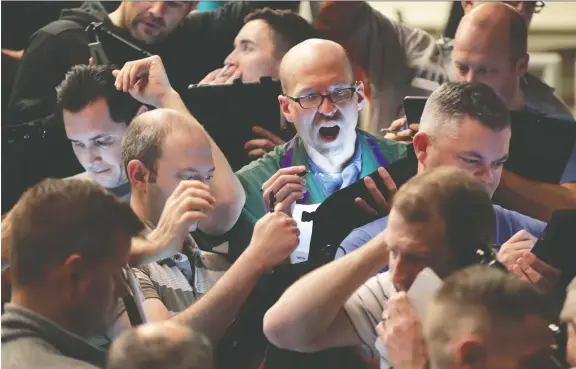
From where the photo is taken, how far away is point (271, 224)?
176 centimetres

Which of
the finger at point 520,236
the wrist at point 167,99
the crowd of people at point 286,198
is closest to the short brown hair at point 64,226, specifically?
the crowd of people at point 286,198

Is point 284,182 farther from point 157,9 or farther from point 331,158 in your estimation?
point 157,9

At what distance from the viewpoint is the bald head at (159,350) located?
55.0 inches

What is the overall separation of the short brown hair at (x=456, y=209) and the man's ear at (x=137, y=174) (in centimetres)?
47

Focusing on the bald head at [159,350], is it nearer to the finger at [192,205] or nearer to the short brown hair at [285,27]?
the finger at [192,205]

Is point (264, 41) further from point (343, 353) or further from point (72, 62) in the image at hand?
point (343, 353)

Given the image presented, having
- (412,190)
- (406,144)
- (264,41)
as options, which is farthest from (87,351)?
(264,41)

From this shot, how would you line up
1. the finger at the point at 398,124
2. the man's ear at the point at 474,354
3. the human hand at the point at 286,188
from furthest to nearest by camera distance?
the finger at the point at 398,124 → the human hand at the point at 286,188 → the man's ear at the point at 474,354

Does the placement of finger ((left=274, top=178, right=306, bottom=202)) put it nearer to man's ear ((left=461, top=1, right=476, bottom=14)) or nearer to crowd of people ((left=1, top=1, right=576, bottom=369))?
crowd of people ((left=1, top=1, right=576, bottom=369))

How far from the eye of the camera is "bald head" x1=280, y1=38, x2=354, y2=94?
191 centimetres

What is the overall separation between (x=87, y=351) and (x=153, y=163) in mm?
439

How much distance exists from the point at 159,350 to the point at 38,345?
6.2 inches

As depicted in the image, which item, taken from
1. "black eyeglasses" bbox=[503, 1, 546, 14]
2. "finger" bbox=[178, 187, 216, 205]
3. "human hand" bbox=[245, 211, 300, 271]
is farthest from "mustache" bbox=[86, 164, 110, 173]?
"black eyeglasses" bbox=[503, 1, 546, 14]

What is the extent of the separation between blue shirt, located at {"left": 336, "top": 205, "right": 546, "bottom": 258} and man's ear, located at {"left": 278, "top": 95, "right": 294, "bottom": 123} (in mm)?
252
